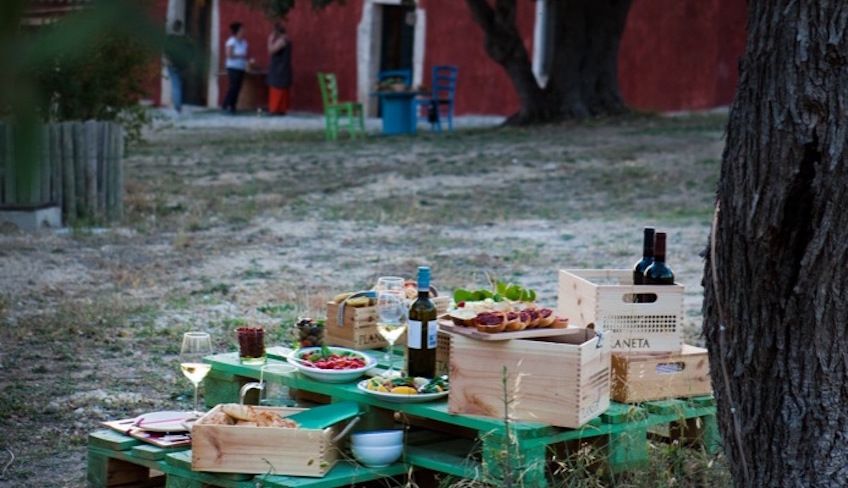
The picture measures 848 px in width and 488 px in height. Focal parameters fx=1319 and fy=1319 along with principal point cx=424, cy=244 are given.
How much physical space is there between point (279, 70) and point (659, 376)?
24.4 meters

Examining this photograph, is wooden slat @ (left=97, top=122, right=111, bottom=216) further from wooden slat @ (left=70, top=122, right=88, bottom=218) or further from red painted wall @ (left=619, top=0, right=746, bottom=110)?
red painted wall @ (left=619, top=0, right=746, bottom=110)

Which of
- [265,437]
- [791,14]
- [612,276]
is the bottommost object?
[265,437]

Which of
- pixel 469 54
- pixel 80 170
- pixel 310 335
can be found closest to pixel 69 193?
pixel 80 170

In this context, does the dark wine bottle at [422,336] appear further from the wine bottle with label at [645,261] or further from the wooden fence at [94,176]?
the wooden fence at [94,176]

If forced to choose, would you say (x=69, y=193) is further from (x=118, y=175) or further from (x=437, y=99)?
(x=437, y=99)

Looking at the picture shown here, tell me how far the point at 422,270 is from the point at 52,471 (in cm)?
167

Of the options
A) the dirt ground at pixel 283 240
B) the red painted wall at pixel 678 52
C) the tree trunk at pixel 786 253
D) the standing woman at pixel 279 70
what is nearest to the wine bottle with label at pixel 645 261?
the tree trunk at pixel 786 253

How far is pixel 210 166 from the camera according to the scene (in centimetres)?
1788

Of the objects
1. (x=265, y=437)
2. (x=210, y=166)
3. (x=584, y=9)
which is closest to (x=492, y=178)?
(x=210, y=166)

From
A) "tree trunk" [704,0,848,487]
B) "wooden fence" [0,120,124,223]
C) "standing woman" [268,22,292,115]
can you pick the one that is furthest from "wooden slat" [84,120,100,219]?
"standing woman" [268,22,292,115]

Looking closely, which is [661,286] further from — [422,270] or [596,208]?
[596,208]

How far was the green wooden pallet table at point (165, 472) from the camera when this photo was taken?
413 cm

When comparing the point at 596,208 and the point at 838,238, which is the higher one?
the point at 838,238

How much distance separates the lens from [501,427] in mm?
4164
